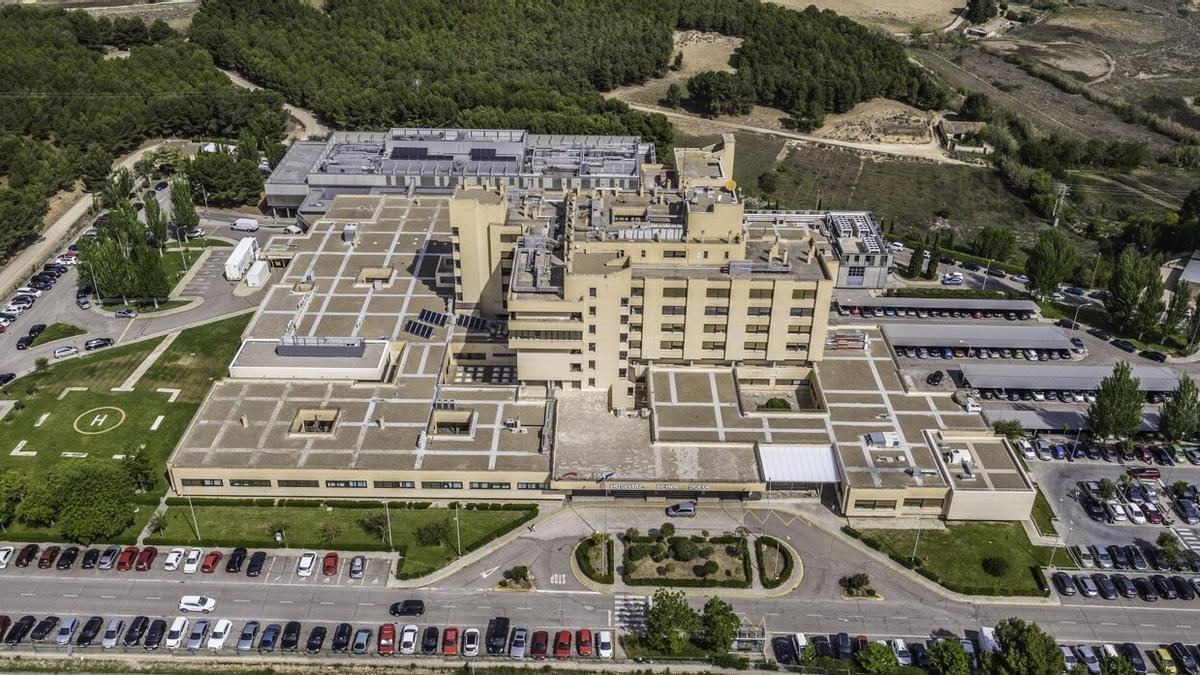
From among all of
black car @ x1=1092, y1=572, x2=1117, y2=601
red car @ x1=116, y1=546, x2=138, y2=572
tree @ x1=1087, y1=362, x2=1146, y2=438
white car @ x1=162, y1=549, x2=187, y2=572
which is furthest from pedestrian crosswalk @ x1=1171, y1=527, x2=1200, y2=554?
red car @ x1=116, y1=546, x2=138, y2=572

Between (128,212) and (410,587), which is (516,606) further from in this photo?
(128,212)

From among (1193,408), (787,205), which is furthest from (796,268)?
(787,205)

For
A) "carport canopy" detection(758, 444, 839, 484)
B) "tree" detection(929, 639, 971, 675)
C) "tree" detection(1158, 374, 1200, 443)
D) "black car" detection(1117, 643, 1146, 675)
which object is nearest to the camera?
"tree" detection(929, 639, 971, 675)

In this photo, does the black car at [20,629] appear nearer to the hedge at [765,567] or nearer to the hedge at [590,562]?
the hedge at [590,562]

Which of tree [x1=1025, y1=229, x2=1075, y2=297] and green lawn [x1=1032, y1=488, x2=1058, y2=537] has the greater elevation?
tree [x1=1025, y1=229, x2=1075, y2=297]

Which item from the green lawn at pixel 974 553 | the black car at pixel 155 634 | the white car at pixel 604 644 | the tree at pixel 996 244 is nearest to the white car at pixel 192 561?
the black car at pixel 155 634

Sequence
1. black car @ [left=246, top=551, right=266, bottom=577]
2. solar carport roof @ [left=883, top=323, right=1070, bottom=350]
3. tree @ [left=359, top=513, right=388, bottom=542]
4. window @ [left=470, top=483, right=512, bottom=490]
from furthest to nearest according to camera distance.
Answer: solar carport roof @ [left=883, top=323, right=1070, bottom=350] → window @ [left=470, top=483, right=512, bottom=490] → tree @ [left=359, top=513, right=388, bottom=542] → black car @ [left=246, top=551, right=266, bottom=577]

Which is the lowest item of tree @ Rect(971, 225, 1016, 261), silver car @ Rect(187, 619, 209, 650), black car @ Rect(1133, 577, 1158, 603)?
silver car @ Rect(187, 619, 209, 650)

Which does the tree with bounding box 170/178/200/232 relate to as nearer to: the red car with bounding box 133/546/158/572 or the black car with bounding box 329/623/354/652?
the red car with bounding box 133/546/158/572
